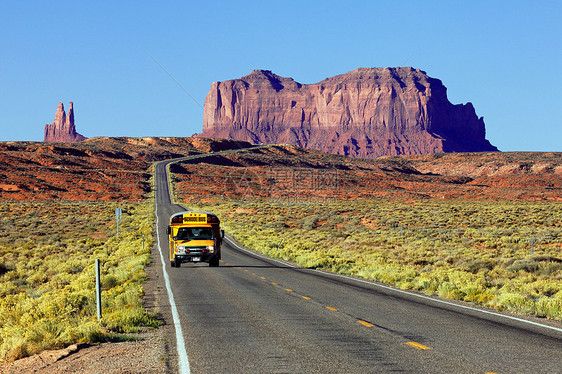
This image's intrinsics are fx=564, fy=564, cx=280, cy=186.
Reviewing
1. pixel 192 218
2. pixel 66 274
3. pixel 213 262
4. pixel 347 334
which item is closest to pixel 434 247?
pixel 213 262

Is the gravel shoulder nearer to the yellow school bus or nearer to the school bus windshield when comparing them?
the school bus windshield

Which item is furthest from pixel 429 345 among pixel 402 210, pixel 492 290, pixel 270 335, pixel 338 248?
pixel 402 210

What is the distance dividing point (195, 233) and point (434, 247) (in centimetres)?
1558

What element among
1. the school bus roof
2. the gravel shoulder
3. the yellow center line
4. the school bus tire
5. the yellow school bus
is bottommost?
the school bus tire

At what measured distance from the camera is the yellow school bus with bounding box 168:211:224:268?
24.6 m

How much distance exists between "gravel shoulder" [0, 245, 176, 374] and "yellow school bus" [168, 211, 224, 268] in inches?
549

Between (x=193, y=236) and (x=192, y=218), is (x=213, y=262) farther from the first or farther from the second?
(x=192, y=218)

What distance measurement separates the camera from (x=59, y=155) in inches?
5197

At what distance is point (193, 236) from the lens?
81.5ft

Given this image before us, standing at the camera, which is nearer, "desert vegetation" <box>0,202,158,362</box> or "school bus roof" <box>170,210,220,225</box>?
"desert vegetation" <box>0,202,158,362</box>

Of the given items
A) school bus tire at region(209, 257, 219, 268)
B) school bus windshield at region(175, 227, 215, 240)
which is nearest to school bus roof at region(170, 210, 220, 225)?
school bus windshield at region(175, 227, 215, 240)

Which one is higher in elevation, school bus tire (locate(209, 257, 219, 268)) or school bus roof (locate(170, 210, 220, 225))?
school bus roof (locate(170, 210, 220, 225))

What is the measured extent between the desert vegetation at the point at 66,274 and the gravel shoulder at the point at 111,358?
53cm

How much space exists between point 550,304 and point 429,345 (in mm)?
5521
